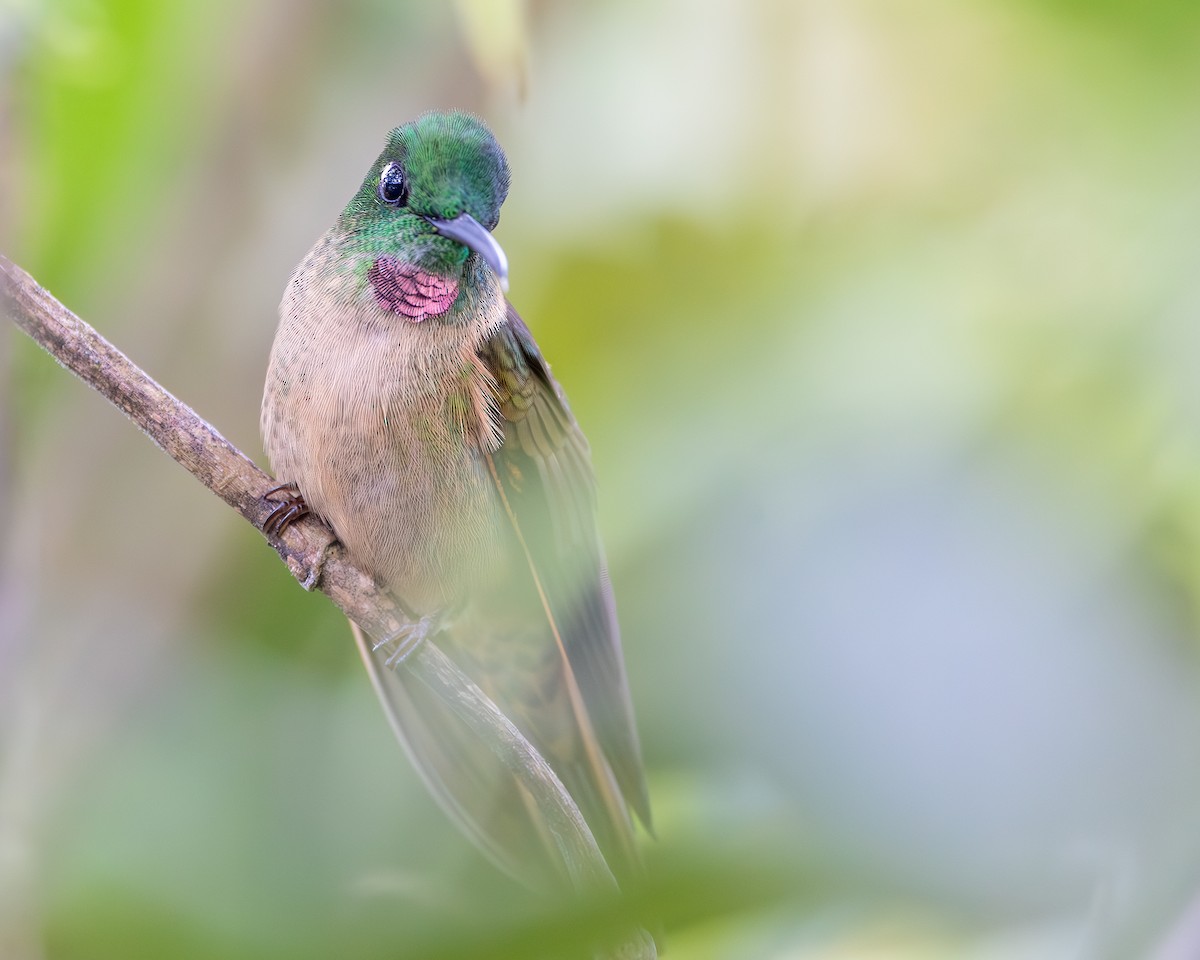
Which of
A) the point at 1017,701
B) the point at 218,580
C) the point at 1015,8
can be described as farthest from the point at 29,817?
the point at 1015,8

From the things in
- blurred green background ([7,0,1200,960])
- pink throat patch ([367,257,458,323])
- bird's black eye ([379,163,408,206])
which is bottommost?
blurred green background ([7,0,1200,960])

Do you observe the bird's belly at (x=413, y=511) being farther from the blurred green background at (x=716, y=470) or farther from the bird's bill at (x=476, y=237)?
the bird's bill at (x=476, y=237)

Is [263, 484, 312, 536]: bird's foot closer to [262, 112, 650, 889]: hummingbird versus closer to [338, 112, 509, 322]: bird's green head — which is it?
[262, 112, 650, 889]: hummingbird

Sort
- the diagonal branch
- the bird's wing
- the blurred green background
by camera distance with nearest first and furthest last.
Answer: the blurred green background
the diagonal branch
the bird's wing

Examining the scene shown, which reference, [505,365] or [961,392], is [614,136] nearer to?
[505,365]

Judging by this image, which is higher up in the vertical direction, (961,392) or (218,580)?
(218,580)

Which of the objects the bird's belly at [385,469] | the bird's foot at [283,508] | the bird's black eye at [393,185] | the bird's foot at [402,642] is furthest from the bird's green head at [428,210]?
the bird's foot at [402,642]

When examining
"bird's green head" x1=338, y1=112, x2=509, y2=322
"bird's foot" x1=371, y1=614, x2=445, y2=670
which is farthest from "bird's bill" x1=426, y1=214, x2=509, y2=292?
"bird's foot" x1=371, y1=614, x2=445, y2=670
